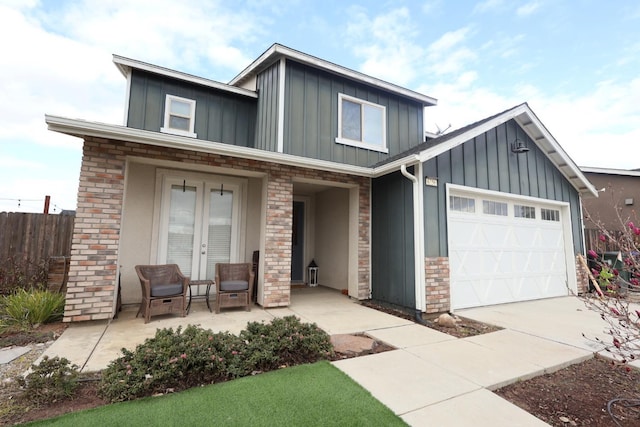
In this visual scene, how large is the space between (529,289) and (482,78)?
7321 mm

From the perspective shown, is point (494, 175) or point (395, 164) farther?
point (494, 175)

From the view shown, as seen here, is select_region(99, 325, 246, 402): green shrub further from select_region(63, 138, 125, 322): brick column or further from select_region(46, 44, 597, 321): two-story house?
select_region(46, 44, 597, 321): two-story house

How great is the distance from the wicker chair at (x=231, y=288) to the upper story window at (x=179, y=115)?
3.35 m

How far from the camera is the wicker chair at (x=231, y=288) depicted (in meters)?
5.27

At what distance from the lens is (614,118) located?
10.6 m

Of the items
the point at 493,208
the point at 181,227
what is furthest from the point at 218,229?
the point at 493,208

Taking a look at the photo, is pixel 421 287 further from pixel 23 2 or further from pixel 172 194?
pixel 23 2

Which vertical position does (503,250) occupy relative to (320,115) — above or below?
below

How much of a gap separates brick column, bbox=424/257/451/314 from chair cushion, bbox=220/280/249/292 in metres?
3.30

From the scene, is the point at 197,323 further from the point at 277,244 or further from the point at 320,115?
the point at 320,115

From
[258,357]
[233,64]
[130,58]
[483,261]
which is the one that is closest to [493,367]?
[258,357]

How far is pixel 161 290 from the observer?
4754mm

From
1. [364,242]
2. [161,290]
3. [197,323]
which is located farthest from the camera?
[364,242]

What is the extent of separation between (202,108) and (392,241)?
17.8ft
